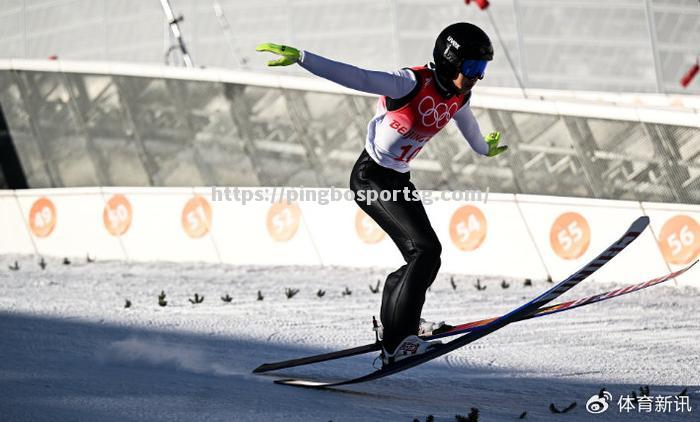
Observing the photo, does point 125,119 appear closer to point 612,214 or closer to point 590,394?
point 612,214

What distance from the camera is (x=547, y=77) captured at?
39.5m

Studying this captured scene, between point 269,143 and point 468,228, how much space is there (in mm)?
3577

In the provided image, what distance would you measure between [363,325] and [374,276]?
3.96 metres

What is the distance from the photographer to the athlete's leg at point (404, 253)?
6.29m

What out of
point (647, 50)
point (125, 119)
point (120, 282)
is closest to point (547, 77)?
point (647, 50)

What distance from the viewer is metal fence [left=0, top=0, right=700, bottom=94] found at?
128 ft

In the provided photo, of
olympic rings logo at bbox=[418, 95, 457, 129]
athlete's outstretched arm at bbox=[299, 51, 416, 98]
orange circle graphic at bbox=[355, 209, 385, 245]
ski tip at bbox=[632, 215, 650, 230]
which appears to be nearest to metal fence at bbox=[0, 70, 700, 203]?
orange circle graphic at bbox=[355, 209, 385, 245]

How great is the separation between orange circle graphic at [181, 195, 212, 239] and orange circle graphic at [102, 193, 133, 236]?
3.49ft

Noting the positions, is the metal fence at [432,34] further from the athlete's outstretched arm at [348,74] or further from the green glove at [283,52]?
the green glove at [283,52]

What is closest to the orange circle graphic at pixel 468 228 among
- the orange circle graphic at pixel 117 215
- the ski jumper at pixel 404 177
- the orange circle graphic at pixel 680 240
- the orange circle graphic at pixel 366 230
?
the orange circle graphic at pixel 366 230

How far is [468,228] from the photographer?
13.2 metres

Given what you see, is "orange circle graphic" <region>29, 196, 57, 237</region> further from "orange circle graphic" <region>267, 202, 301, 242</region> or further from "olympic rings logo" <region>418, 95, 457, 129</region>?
"olympic rings logo" <region>418, 95, 457, 129</region>

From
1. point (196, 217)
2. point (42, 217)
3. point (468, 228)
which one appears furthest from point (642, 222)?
point (42, 217)

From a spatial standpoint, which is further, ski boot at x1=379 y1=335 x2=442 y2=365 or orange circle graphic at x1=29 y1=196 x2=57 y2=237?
orange circle graphic at x1=29 y1=196 x2=57 y2=237
